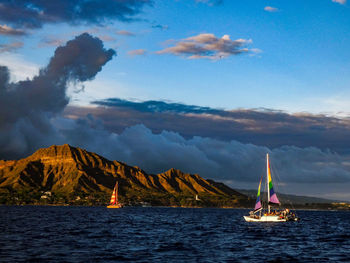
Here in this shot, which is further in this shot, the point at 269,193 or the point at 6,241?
the point at 269,193

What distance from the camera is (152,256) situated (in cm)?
6300

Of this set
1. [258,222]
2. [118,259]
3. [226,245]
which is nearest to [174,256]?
[118,259]

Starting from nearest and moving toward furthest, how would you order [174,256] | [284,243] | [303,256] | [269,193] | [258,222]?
[174,256] → [303,256] → [284,243] → [269,193] → [258,222]

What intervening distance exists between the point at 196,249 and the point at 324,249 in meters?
23.0

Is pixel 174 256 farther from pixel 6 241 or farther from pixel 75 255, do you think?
pixel 6 241

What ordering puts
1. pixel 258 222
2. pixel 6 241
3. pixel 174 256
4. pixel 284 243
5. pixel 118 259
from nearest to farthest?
pixel 118 259, pixel 174 256, pixel 6 241, pixel 284 243, pixel 258 222

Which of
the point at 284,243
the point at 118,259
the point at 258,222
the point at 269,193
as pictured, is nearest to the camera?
the point at 118,259

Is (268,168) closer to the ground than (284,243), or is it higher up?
higher up

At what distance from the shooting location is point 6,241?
7538 cm

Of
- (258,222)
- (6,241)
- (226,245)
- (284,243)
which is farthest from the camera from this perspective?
(258,222)

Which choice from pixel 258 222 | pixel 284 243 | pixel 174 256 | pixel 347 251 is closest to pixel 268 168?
pixel 258 222

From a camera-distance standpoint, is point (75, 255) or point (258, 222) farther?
point (258, 222)

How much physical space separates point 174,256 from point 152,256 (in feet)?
9.89

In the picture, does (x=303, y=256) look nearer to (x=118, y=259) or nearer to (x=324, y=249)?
(x=324, y=249)
